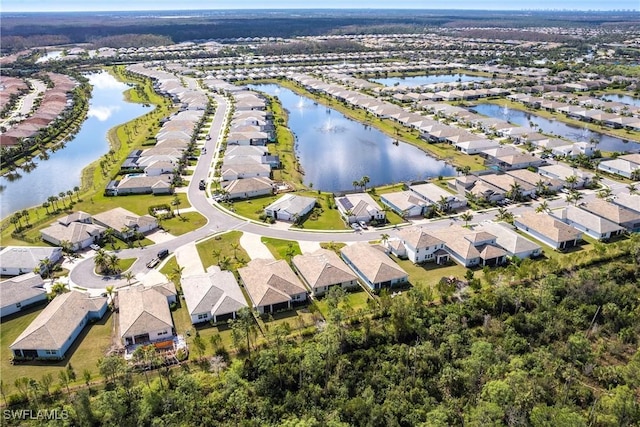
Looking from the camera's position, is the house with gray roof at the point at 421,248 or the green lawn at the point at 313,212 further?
A: the green lawn at the point at 313,212

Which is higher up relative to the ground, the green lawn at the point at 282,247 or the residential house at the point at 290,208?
the residential house at the point at 290,208

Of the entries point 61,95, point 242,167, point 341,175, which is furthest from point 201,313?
point 61,95

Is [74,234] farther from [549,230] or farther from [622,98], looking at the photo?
[622,98]

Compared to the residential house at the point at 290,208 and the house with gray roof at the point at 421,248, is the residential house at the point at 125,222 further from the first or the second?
the house with gray roof at the point at 421,248

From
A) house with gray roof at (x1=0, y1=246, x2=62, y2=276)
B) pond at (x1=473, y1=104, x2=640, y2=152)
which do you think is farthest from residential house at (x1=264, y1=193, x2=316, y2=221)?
pond at (x1=473, y1=104, x2=640, y2=152)

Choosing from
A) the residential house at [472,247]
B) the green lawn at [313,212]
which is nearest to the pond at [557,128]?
the residential house at [472,247]

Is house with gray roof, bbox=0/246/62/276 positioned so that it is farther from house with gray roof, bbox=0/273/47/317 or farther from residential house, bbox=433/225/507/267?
residential house, bbox=433/225/507/267
